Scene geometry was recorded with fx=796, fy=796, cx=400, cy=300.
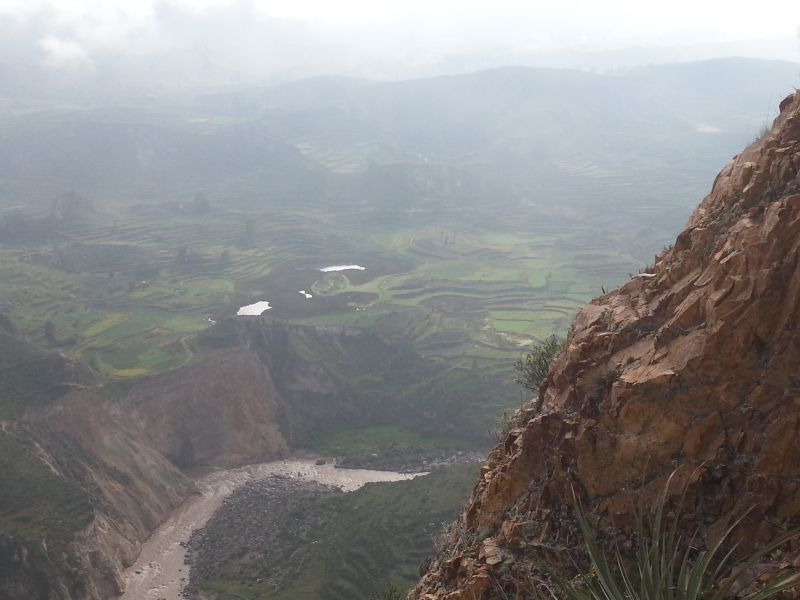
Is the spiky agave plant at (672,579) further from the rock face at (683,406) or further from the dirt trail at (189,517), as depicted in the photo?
the dirt trail at (189,517)

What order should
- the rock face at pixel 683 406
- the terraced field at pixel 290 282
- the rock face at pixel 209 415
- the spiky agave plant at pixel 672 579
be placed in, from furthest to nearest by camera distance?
the terraced field at pixel 290 282
the rock face at pixel 209 415
the rock face at pixel 683 406
the spiky agave plant at pixel 672 579

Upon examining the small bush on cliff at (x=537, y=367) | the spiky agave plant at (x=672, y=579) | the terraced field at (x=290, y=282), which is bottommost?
the terraced field at (x=290, y=282)

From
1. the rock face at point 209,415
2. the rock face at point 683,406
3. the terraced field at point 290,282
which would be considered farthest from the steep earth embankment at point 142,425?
the rock face at point 683,406

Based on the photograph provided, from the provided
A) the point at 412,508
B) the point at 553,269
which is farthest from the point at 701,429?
the point at 553,269

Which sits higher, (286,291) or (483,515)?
(483,515)

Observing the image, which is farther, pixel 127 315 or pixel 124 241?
pixel 124 241

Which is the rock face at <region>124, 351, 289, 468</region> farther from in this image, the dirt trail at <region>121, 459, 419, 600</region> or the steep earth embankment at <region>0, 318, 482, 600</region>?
the dirt trail at <region>121, 459, 419, 600</region>

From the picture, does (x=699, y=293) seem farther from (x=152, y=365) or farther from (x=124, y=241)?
(x=124, y=241)
